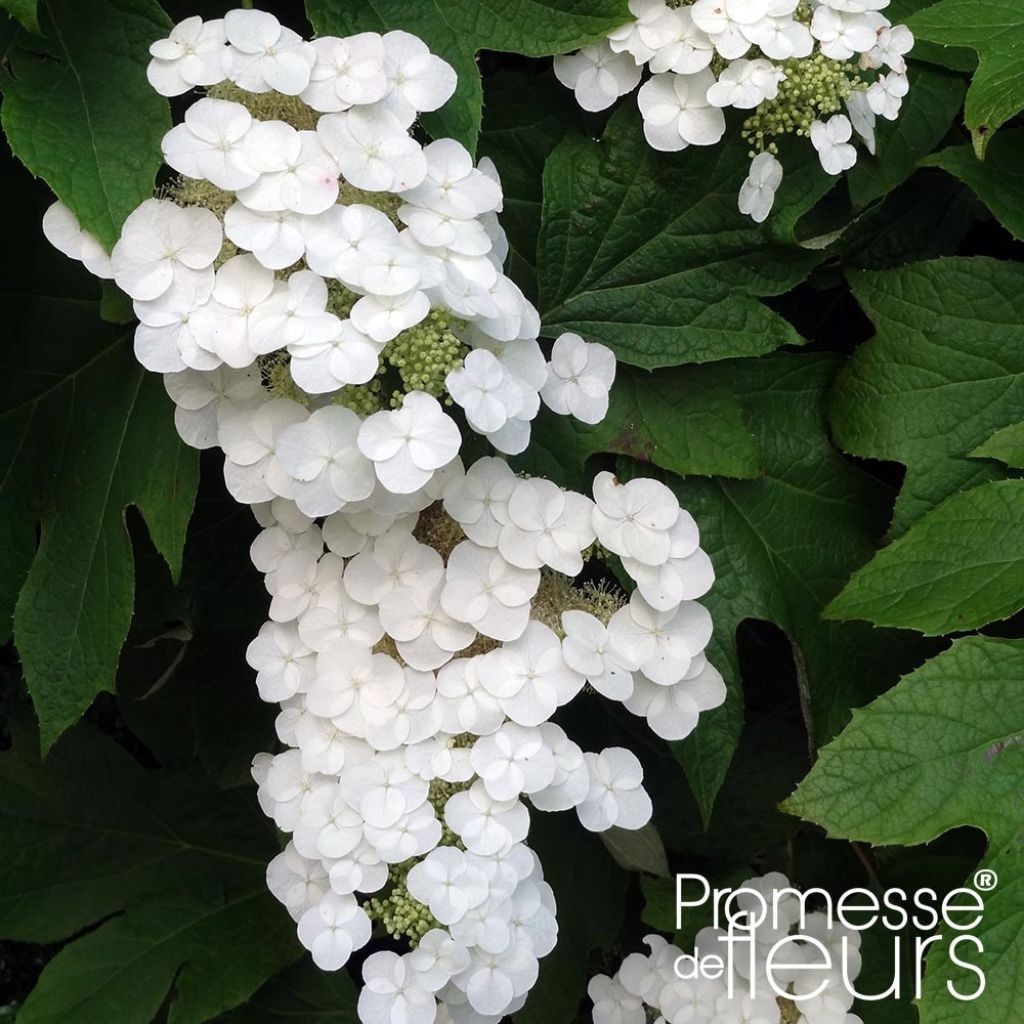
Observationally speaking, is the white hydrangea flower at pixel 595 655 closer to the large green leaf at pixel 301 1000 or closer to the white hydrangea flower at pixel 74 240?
the white hydrangea flower at pixel 74 240

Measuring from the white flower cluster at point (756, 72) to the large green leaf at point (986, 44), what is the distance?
35mm

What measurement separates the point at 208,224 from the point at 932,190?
866 mm

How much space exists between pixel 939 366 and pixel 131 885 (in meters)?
1.32

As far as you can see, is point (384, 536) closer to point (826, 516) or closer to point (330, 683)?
point (330, 683)

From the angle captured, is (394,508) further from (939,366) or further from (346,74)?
(939,366)

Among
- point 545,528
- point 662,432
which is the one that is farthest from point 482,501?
point 662,432

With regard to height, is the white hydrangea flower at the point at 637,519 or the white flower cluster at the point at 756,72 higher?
the white flower cluster at the point at 756,72

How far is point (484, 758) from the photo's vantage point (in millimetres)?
942

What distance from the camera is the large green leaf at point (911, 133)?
1.18 metres

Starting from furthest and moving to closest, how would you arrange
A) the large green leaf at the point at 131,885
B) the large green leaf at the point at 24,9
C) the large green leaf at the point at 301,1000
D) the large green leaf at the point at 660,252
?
the large green leaf at the point at 301,1000 < the large green leaf at the point at 131,885 < the large green leaf at the point at 660,252 < the large green leaf at the point at 24,9

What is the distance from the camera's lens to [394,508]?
94 cm

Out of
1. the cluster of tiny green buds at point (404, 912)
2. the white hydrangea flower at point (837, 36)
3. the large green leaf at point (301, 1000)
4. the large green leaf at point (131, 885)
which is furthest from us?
the large green leaf at point (301, 1000)

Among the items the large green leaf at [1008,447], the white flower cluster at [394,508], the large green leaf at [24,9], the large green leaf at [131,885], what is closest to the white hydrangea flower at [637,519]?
the white flower cluster at [394,508]

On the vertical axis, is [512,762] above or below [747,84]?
below
